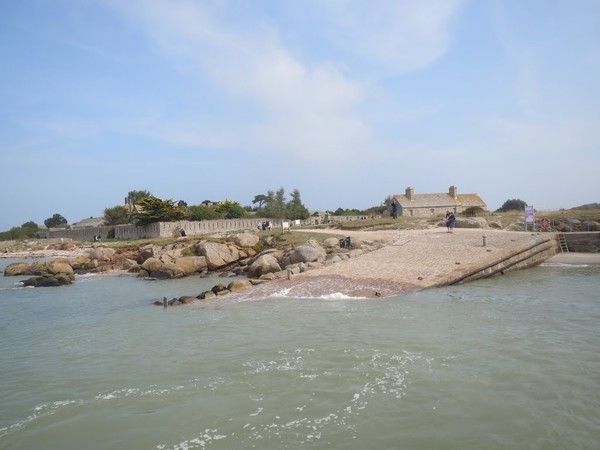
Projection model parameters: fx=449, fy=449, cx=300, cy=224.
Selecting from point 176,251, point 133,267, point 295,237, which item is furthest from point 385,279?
point 133,267

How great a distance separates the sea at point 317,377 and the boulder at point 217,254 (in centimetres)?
1523

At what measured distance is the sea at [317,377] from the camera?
678 cm

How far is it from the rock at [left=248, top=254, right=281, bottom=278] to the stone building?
42.8 meters

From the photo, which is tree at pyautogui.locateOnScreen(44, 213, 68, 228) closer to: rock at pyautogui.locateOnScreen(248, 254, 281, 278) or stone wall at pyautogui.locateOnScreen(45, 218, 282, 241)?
stone wall at pyautogui.locateOnScreen(45, 218, 282, 241)

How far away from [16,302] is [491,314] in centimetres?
2261

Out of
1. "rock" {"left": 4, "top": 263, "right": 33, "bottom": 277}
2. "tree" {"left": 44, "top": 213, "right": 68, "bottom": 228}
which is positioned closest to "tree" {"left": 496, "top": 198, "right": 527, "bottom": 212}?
"rock" {"left": 4, "top": 263, "right": 33, "bottom": 277}

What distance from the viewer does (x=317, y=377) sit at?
899 cm

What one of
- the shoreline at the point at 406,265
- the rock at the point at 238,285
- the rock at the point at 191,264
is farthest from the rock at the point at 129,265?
the shoreline at the point at 406,265

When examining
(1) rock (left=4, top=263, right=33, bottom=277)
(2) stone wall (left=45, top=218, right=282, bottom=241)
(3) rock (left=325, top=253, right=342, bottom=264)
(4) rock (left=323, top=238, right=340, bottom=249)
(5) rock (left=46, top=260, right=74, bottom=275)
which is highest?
(2) stone wall (left=45, top=218, right=282, bottom=241)

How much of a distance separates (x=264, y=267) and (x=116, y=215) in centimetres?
7781

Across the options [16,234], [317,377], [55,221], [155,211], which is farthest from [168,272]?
[55,221]

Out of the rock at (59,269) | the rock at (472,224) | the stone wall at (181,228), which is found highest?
the stone wall at (181,228)

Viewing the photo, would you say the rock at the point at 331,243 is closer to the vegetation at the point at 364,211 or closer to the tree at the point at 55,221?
the vegetation at the point at 364,211

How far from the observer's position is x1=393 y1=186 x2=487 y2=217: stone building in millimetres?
66875
